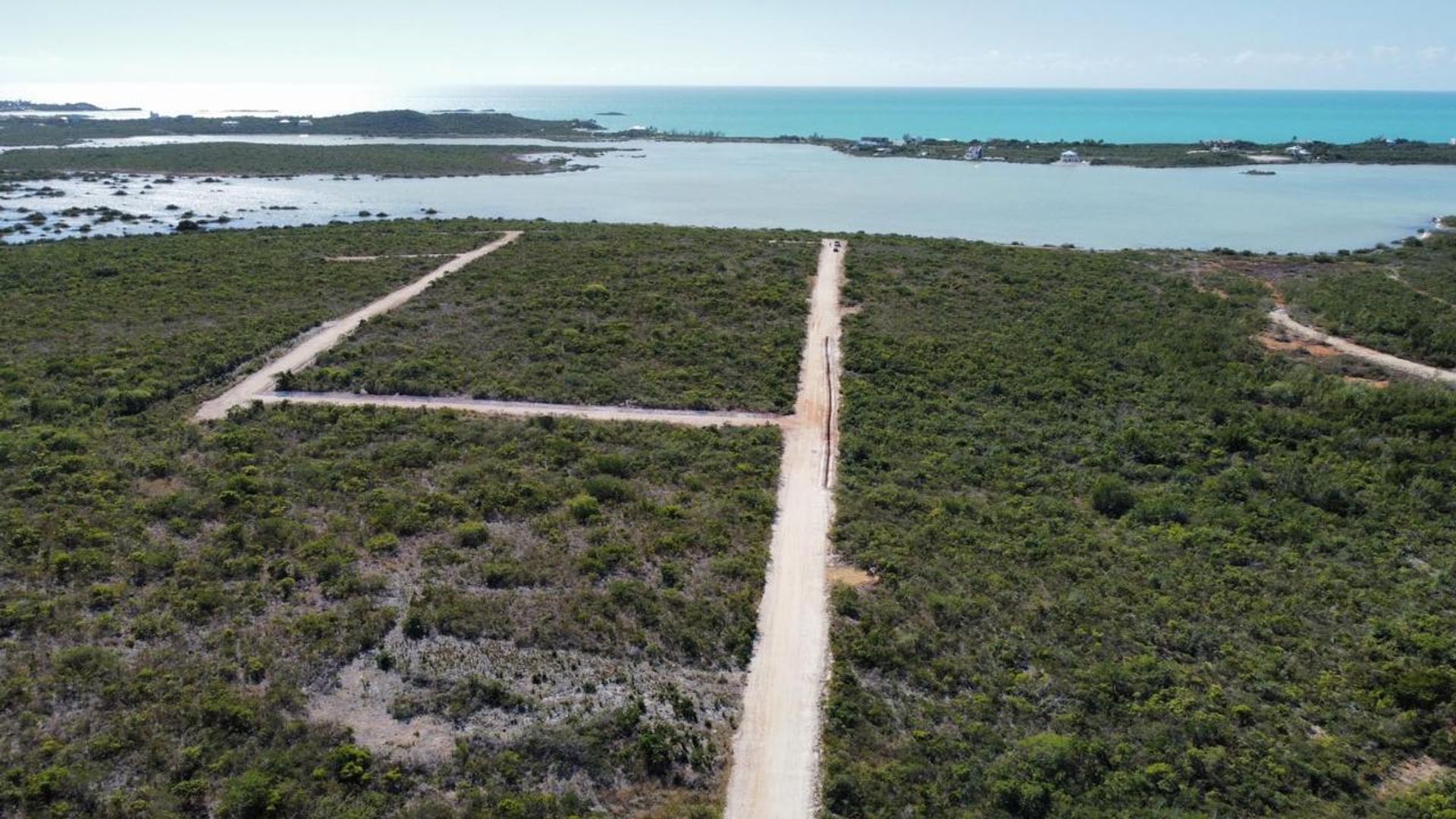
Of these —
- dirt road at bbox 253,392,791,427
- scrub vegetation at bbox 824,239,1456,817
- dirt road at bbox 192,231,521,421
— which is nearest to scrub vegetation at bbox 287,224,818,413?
dirt road at bbox 253,392,791,427

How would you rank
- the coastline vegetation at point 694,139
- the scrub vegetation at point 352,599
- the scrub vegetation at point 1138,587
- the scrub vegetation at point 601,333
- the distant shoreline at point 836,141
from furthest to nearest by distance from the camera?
1. the coastline vegetation at point 694,139
2. the distant shoreline at point 836,141
3. the scrub vegetation at point 601,333
4. the scrub vegetation at point 1138,587
5. the scrub vegetation at point 352,599

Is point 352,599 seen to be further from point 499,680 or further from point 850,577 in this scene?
point 850,577

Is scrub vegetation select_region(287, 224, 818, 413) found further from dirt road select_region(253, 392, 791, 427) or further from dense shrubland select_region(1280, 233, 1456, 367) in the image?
dense shrubland select_region(1280, 233, 1456, 367)

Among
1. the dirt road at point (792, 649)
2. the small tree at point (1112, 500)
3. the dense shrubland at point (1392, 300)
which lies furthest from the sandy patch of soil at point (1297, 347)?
the dirt road at point (792, 649)

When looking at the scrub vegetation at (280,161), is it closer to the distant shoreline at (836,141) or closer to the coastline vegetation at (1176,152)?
the distant shoreline at (836,141)

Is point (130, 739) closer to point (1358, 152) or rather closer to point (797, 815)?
point (797, 815)

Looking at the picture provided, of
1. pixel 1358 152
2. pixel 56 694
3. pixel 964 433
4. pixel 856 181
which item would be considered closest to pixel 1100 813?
pixel 964 433
